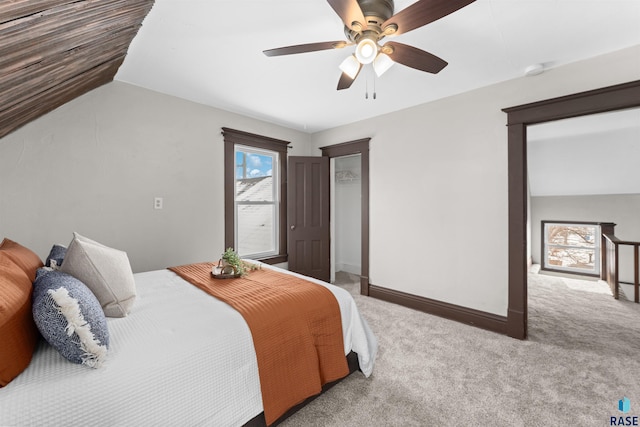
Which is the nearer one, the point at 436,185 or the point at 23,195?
the point at 23,195

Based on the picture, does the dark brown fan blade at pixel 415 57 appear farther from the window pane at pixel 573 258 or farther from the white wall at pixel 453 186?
the window pane at pixel 573 258

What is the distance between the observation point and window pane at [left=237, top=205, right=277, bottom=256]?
3.83 m

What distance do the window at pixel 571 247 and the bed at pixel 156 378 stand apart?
6.41 meters

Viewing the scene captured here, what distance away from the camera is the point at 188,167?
311cm

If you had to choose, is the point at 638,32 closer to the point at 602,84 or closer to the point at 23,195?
the point at 602,84

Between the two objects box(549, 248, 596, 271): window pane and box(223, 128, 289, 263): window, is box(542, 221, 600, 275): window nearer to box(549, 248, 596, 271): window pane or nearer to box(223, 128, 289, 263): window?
box(549, 248, 596, 271): window pane

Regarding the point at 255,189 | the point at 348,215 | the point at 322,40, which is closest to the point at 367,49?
the point at 322,40

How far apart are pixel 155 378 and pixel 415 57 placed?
2.22 m

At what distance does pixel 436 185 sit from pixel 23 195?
159 inches

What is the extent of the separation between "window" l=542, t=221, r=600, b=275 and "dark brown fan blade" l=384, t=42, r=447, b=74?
5355 millimetres

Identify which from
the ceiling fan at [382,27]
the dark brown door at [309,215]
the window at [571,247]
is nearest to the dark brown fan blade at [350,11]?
the ceiling fan at [382,27]

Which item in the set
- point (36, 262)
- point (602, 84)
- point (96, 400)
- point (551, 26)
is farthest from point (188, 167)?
point (602, 84)

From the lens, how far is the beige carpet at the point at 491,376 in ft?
5.26

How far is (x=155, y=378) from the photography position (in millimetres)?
1060
